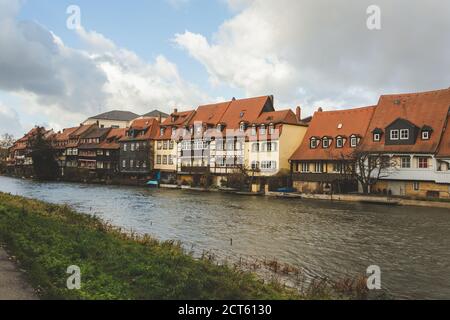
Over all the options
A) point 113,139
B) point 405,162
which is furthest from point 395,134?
point 113,139

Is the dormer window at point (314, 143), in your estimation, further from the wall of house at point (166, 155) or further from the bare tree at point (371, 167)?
the wall of house at point (166, 155)

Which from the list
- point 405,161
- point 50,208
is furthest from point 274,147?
point 50,208

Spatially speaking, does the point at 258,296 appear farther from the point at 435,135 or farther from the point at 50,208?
the point at 435,135

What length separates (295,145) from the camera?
185 ft

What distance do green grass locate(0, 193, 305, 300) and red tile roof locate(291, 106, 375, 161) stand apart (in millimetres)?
36360

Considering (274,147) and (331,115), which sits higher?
(331,115)

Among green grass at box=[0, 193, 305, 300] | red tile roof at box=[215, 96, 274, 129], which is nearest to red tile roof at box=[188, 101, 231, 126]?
red tile roof at box=[215, 96, 274, 129]

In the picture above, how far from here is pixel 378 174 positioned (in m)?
42.2

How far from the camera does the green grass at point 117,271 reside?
28.3 ft

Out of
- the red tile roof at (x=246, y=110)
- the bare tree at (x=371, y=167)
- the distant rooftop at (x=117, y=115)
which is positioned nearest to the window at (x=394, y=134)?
the bare tree at (x=371, y=167)

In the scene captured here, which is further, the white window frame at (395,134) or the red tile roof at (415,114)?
the white window frame at (395,134)

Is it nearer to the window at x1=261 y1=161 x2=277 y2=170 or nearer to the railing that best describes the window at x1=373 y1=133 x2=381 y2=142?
the window at x1=261 y1=161 x2=277 y2=170

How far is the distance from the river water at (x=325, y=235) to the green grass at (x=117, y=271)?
4690 millimetres
